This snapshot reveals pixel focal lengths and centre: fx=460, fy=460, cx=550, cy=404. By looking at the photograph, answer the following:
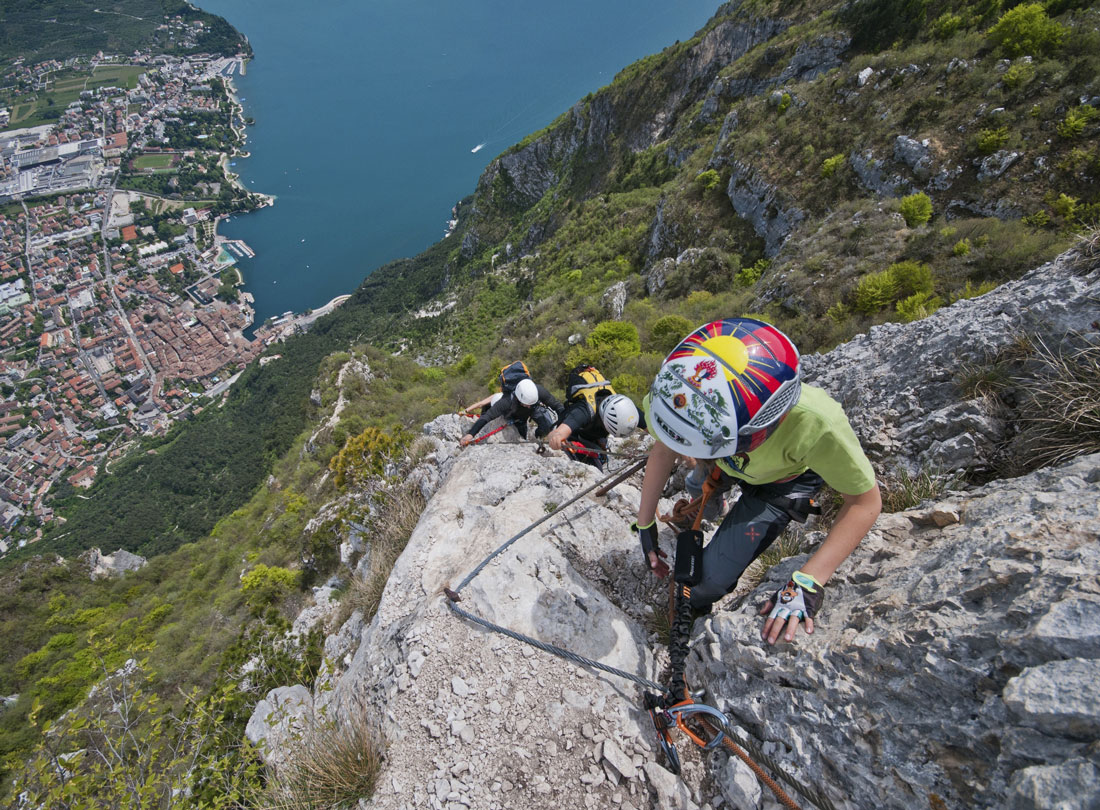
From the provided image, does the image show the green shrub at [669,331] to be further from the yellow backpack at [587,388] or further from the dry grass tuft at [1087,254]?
the dry grass tuft at [1087,254]

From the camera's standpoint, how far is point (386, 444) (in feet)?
34.1

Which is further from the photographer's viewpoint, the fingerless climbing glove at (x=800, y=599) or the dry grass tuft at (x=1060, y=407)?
the dry grass tuft at (x=1060, y=407)

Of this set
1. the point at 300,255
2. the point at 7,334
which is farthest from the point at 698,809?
the point at 7,334

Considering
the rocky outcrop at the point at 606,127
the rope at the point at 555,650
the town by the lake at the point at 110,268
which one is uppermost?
the town by the lake at the point at 110,268

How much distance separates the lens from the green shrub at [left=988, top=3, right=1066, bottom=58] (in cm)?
1313

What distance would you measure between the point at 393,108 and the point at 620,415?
433 feet

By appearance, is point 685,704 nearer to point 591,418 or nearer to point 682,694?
point 682,694

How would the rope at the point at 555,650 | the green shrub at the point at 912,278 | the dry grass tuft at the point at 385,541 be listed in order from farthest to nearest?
the green shrub at the point at 912,278, the dry grass tuft at the point at 385,541, the rope at the point at 555,650

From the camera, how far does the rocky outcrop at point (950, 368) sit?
3.35 metres

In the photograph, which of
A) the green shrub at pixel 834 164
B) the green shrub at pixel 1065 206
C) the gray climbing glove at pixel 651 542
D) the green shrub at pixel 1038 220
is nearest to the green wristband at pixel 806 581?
the gray climbing glove at pixel 651 542

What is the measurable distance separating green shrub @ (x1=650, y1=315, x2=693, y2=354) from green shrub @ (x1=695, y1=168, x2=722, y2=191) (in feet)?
33.9

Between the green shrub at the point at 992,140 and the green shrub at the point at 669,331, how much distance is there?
8589 millimetres

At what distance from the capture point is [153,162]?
4798 inches

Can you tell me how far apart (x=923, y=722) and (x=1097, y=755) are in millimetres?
619
